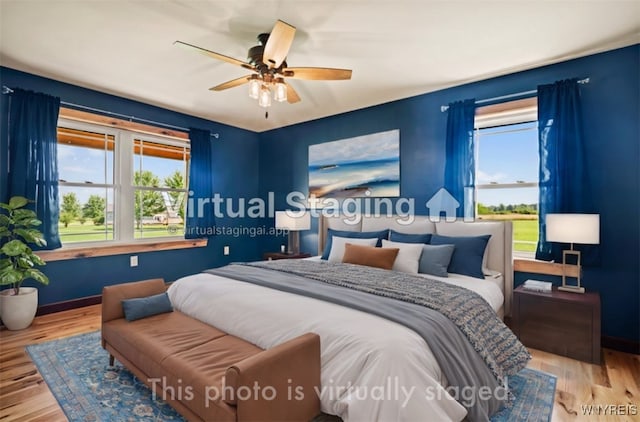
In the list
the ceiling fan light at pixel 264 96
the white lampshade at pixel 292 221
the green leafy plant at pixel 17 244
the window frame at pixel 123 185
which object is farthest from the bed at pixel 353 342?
the window frame at pixel 123 185

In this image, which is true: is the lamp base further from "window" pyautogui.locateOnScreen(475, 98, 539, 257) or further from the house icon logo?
the house icon logo

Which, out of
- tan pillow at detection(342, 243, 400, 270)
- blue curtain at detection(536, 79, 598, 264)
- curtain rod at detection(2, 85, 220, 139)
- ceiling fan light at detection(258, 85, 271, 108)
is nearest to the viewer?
ceiling fan light at detection(258, 85, 271, 108)

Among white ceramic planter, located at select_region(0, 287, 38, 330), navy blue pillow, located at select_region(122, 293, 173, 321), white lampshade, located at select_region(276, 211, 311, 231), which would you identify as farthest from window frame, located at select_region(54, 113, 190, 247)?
navy blue pillow, located at select_region(122, 293, 173, 321)

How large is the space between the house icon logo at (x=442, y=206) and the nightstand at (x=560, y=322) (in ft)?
3.45

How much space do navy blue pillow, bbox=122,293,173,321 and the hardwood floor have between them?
2.07 ft

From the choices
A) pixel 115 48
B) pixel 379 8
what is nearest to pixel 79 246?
pixel 115 48

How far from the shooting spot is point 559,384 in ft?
7.23

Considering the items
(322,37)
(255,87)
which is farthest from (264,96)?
(322,37)

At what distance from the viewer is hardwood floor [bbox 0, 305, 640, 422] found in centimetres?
190

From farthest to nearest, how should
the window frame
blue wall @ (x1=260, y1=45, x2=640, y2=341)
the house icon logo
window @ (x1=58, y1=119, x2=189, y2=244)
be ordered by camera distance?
the window frame → window @ (x1=58, y1=119, x2=189, y2=244) → the house icon logo → blue wall @ (x1=260, y1=45, x2=640, y2=341)

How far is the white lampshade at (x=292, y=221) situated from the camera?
465 cm

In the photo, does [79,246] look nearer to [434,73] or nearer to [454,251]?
[454,251]

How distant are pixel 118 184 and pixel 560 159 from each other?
5.07 meters

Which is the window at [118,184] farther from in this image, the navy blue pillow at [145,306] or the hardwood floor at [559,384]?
the navy blue pillow at [145,306]
